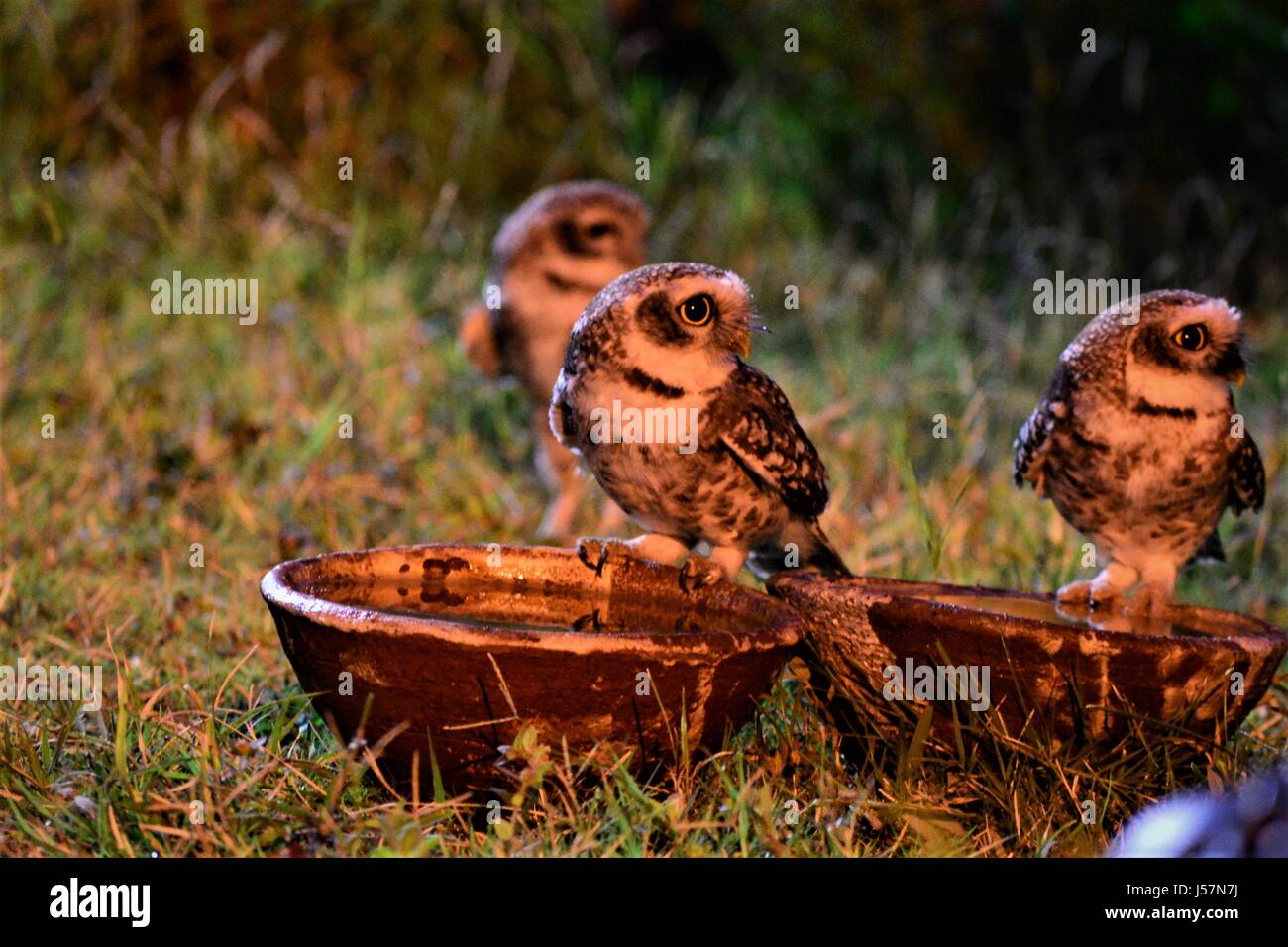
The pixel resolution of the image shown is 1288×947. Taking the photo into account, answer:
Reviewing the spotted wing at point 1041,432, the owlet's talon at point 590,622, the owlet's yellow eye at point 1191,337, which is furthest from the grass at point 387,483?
the owlet's yellow eye at point 1191,337

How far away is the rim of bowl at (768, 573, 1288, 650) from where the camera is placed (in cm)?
301

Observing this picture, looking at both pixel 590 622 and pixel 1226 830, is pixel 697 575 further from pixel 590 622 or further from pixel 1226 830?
pixel 1226 830

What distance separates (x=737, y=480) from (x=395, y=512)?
2105mm

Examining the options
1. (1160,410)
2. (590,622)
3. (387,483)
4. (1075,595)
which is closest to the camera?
(590,622)

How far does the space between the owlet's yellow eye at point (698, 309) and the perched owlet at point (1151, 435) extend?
0.97 meters

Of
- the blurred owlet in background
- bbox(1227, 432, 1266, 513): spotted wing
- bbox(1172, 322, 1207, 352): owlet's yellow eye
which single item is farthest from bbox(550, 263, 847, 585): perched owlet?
the blurred owlet in background

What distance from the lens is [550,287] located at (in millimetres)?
5441

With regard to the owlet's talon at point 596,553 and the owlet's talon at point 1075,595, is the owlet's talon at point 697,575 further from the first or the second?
the owlet's talon at point 1075,595

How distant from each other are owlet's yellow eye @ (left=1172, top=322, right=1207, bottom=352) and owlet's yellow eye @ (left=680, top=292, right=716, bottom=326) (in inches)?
44.1

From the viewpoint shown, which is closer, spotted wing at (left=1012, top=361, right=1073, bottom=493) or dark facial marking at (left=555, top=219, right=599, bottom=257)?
spotted wing at (left=1012, top=361, right=1073, bottom=493)

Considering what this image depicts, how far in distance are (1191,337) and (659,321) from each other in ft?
4.23

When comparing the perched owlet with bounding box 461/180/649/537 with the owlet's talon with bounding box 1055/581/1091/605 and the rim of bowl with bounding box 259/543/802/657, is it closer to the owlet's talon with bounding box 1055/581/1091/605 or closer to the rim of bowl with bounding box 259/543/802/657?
the owlet's talon with bounding box 1055/581/1091/605

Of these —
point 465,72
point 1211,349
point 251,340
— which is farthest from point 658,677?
point 465,72

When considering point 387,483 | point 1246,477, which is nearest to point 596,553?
point 1246,477
